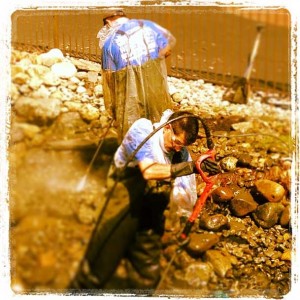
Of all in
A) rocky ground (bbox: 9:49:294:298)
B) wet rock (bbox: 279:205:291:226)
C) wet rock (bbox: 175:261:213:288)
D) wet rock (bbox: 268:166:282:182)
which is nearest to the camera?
rocky ground (bbox: 9:49:294:298)

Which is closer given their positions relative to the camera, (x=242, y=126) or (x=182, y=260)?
(x=182, y=260)

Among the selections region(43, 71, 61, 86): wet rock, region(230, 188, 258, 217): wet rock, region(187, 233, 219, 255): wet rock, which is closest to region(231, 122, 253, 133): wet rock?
region(230, 188, 258, 217): wet rock

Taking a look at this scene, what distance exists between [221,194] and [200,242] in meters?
0.32

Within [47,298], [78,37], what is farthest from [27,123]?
[47,298]

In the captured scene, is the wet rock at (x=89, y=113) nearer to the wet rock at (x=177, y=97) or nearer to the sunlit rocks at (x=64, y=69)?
the sunlit rocks at (x=64, y=69)

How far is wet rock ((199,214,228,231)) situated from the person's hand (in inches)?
10.9

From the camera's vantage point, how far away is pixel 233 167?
8.57ft

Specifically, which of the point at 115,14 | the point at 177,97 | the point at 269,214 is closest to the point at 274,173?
the point at 269,214

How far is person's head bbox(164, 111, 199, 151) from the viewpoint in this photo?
247cm

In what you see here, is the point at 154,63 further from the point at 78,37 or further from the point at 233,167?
the point at 233,167

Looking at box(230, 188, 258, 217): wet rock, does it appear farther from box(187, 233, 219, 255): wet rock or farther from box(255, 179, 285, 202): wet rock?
box(187, 233, 219, 255): wet rock

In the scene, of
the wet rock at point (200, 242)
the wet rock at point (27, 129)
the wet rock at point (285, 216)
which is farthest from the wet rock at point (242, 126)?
the wet rock at point (27, 129)

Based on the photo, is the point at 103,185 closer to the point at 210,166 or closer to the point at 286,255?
the point at 210,166

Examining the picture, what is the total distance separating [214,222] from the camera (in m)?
2.56
